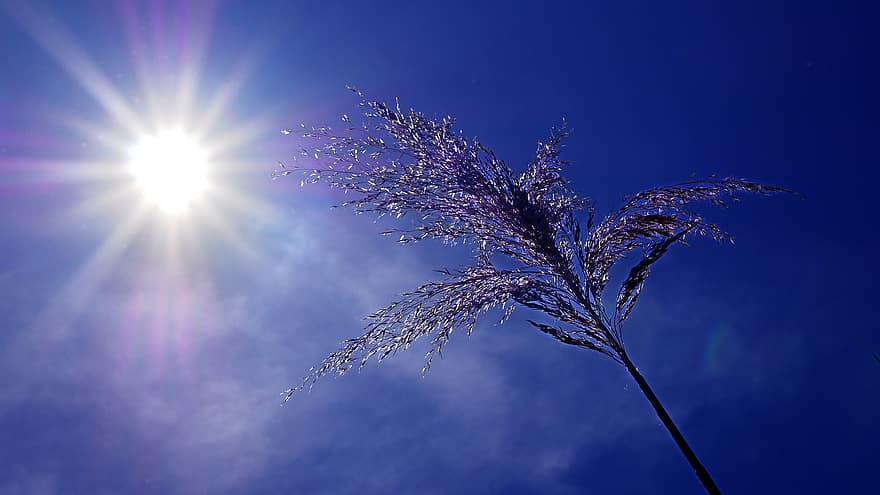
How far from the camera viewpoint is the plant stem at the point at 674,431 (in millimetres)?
3213

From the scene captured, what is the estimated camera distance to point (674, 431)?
3410mm

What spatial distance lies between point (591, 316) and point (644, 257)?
628mm

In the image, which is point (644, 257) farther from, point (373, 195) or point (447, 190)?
point (373, 195)

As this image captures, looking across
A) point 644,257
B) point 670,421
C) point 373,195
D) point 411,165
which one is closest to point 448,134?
point 411,165

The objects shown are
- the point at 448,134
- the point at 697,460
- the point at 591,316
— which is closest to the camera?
the point at 697,460

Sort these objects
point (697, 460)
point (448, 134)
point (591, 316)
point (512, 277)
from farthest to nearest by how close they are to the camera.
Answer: point (448, 134) → point (512, 277) → point (591, 316) → point (697, 460)

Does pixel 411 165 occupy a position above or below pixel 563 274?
above

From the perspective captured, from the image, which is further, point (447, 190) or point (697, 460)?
point (447, 190)

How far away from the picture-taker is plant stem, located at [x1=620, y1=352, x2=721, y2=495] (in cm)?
321

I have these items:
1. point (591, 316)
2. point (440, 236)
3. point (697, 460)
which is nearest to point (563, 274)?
point (591, 316)

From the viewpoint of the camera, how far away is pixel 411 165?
434 cm

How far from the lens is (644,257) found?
3.99m

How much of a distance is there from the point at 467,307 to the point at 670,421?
5.17 ft

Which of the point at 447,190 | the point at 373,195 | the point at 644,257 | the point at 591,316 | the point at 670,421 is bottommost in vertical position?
the point at 670,421
